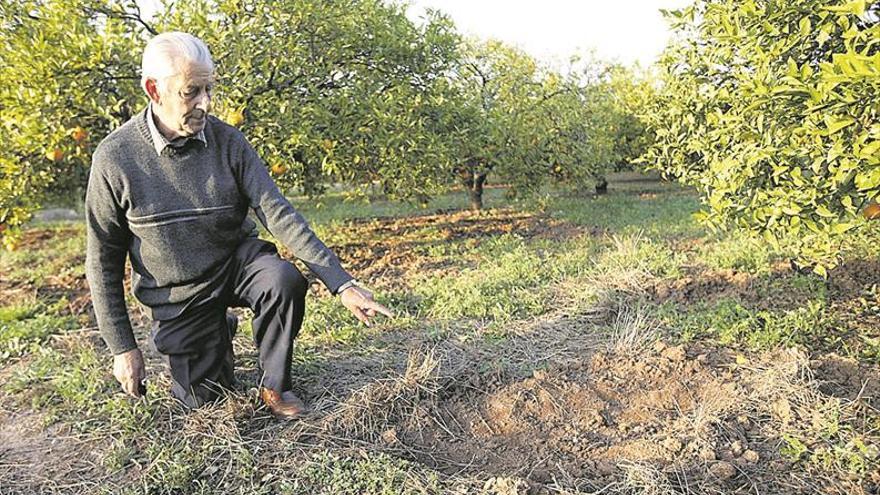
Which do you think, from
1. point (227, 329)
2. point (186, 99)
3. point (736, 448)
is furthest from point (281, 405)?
point (736, 448)

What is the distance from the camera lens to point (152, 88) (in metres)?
2.43

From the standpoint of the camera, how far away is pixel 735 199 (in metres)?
3.03

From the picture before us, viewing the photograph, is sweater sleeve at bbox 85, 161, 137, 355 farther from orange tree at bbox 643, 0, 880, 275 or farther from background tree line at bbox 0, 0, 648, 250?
orange tree at bbox 643, 0, 880, 275

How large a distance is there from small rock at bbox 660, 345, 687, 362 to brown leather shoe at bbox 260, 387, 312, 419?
176cm

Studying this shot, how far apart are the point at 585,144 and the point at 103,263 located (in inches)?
287

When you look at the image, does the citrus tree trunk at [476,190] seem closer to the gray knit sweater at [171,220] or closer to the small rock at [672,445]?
the gray knit sweater at [171,220]

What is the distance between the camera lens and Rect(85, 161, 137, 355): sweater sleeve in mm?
2498

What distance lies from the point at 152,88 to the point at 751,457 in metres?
2.65

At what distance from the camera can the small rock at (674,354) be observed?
3.12 meters

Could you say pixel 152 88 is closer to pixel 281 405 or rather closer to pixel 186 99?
pixel 186 99

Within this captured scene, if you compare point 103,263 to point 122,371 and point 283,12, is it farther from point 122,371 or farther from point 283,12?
point 283,12

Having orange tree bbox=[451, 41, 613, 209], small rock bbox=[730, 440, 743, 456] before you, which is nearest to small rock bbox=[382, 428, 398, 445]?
small rock bbox=[730, 440, 743, 456]

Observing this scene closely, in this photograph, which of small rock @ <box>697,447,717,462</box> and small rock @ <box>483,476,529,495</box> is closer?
small rock @ <box>483,476,529,495</box>

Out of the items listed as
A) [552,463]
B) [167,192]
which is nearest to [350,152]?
[167,192]
